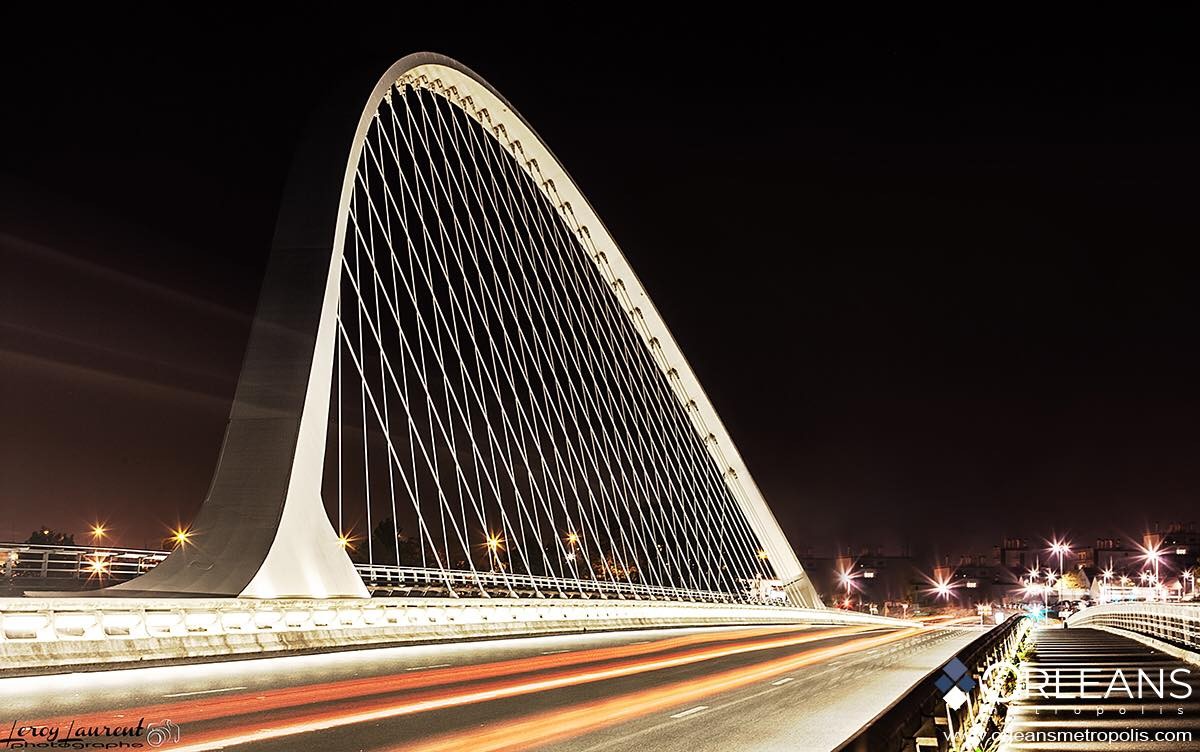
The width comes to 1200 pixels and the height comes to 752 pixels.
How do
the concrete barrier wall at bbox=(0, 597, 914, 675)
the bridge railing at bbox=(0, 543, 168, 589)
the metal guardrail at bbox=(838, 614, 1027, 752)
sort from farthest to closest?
the bridge railing at bbox=(0, 543, 168, 589)
the concrete barrier wall at bbox=(0, 597, 914, 675)
the metal guardrail at bbox=(838, 614, 1027, 752)

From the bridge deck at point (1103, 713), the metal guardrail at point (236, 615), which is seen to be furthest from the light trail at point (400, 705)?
the bridge deck at point (1103, 713)

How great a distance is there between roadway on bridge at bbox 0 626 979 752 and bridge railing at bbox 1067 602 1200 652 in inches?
193

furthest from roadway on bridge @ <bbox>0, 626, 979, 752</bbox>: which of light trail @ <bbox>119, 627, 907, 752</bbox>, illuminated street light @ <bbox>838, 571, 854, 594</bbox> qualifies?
illuminated street light @ <bbox>838, 571, 854, 594</bbox>

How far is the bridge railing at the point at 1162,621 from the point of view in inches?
767

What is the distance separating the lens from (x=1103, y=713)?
9617 mm

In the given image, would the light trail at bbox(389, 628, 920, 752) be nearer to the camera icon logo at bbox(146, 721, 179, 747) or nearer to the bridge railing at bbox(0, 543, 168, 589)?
the camera icon logo at bbox(146, 721, 179, 747)

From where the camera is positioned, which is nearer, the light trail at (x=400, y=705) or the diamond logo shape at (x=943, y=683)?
the diamond logo shape at (x=943, y=683)

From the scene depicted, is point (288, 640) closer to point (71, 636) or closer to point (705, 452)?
point (71, 636)

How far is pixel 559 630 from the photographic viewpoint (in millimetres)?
28672

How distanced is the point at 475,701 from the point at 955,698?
595cm

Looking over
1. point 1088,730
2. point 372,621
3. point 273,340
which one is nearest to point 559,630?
point 372,621

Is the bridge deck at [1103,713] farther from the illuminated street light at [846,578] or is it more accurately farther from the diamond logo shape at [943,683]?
the illuminated street light at [846,578]

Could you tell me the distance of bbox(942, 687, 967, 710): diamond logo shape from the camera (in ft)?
20.5

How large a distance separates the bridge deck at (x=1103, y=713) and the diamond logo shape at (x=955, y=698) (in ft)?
6.32
